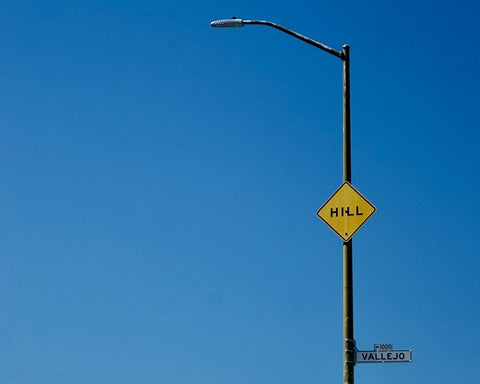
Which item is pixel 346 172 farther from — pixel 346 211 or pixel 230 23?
pixel 230 23

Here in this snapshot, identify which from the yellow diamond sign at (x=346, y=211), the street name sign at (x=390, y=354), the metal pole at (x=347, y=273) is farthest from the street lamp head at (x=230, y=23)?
the street name sign at (x=390, y=354)

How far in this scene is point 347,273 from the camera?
1529 cm

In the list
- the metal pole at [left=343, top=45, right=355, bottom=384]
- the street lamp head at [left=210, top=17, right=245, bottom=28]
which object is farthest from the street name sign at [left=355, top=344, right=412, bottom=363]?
the street lamp head at [left=210, top=17, right=245, bottom=28]

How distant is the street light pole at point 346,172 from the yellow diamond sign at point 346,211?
227 millimetres

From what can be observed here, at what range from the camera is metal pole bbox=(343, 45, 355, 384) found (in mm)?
14805

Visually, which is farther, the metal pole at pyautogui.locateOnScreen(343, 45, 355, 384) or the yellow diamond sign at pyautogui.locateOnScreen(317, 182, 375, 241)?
the yellow diamond sign at pyautogui.locateOnScreen(317, 182, 375, 241)

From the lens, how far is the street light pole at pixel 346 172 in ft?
48.6

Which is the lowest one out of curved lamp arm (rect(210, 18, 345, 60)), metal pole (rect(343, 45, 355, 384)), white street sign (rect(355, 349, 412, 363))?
white street sign (rect(355, 349, 412, 363))

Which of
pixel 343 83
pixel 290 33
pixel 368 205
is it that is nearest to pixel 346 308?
pixel 368 205

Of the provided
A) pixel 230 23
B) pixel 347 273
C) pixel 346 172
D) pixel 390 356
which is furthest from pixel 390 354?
pixel 230 23

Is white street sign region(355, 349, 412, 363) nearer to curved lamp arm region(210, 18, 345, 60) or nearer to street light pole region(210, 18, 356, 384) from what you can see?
street light pole region(210, 18, 356, 384)

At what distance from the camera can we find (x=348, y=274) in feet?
50.2

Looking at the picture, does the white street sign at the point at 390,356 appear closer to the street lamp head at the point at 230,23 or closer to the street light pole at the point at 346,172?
the street light pole at the point at 346,172

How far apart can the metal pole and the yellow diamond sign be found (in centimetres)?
23
